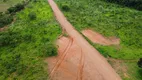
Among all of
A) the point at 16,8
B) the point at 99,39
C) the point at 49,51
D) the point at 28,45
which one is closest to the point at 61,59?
the point at 49,51

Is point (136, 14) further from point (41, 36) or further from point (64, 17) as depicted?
point (41, 36)

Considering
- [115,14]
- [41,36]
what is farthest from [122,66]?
[115,14]

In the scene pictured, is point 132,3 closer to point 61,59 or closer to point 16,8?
point 61,59

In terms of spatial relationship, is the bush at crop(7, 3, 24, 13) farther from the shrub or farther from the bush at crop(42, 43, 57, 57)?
the bush at crop(42, 43, 57, 57)

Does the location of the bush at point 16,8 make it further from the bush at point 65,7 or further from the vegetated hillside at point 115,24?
the bush at point 65,7

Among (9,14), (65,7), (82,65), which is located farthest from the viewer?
(9,14)

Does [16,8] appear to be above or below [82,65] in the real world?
above
